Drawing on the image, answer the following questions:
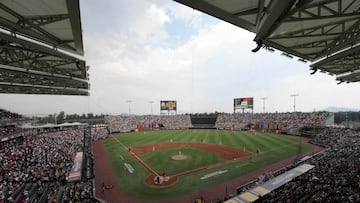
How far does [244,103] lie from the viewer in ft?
202

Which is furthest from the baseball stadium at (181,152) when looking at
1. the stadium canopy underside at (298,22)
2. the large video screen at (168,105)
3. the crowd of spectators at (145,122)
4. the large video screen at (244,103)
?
the large video screen at (168,105)

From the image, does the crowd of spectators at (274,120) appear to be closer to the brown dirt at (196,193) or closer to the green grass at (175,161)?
the brown dirt at (196,193)

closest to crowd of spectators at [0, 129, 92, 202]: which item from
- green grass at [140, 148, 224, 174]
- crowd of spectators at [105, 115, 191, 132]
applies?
green grass at [140, 148, 224, 174]

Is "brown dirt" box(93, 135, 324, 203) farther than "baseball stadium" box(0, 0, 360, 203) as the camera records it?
Yes

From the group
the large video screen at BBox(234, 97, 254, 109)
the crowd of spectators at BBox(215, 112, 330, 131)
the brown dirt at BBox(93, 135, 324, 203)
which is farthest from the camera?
the large video screen at BBox(234, 97, 254, 109)

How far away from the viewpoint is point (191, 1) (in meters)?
4.25

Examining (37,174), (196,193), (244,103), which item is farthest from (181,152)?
(244,103)

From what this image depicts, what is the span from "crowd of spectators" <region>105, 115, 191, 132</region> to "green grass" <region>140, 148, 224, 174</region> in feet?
114

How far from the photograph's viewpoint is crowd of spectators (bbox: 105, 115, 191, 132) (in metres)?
60.0

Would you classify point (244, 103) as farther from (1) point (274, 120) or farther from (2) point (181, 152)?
(2) point (181, 152)

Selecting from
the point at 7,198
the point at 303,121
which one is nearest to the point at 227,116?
the point at 303,121

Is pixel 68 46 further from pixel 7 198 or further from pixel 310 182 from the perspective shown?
pixel 310 182

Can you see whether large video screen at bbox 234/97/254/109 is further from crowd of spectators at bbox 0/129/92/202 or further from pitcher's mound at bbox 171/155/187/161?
crowd of spectators at bbox 0/129/92/202

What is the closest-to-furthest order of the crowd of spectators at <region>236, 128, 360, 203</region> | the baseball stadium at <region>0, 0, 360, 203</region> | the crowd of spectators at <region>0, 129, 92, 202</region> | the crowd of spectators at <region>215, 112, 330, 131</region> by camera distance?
the baseball stadium at <region>0, 0, 360, 203</region> < the crowd of spectators at <region>236, 128, 360, 203</region> < the crowd of spectators at <region>0, 129, 92, 202</region> < the crowd of spectators at <region>215, 112, 330, 131</region>
